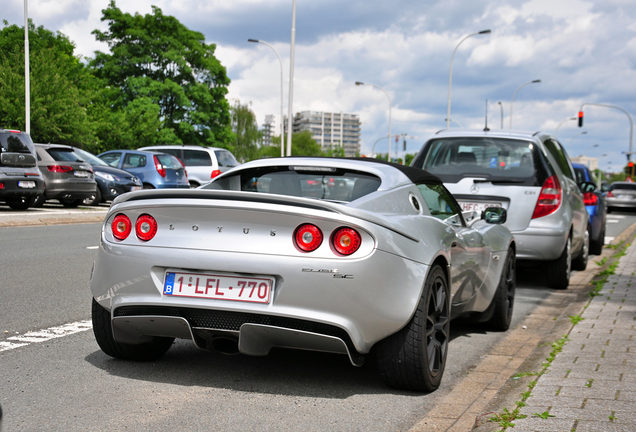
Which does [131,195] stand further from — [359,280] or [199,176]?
[199,176]

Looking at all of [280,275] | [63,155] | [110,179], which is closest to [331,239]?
[280,275]

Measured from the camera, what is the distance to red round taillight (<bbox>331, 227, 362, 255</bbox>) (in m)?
3.68

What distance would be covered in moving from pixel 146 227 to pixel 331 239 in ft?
3.44

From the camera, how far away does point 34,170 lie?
16797 mm

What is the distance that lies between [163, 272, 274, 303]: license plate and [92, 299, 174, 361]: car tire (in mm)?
709

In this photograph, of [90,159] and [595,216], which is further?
[90,159]

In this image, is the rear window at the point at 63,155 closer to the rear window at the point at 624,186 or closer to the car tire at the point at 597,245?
the car tire at the point at 597,245

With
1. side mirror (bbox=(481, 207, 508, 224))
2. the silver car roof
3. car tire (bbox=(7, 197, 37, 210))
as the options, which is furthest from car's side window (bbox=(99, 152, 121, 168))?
the silver car roof

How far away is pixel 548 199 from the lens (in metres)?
8.34

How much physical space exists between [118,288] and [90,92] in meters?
38.2

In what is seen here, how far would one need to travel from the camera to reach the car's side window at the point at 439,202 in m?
4.81

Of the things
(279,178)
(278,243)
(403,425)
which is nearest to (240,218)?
(278,243)

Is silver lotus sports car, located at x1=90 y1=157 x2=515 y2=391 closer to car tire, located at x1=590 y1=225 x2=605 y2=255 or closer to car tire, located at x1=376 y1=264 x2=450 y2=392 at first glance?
car tire, located at x1=376 y1=264 x2=450 y2=392

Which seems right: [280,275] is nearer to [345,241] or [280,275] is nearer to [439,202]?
[345,241]
